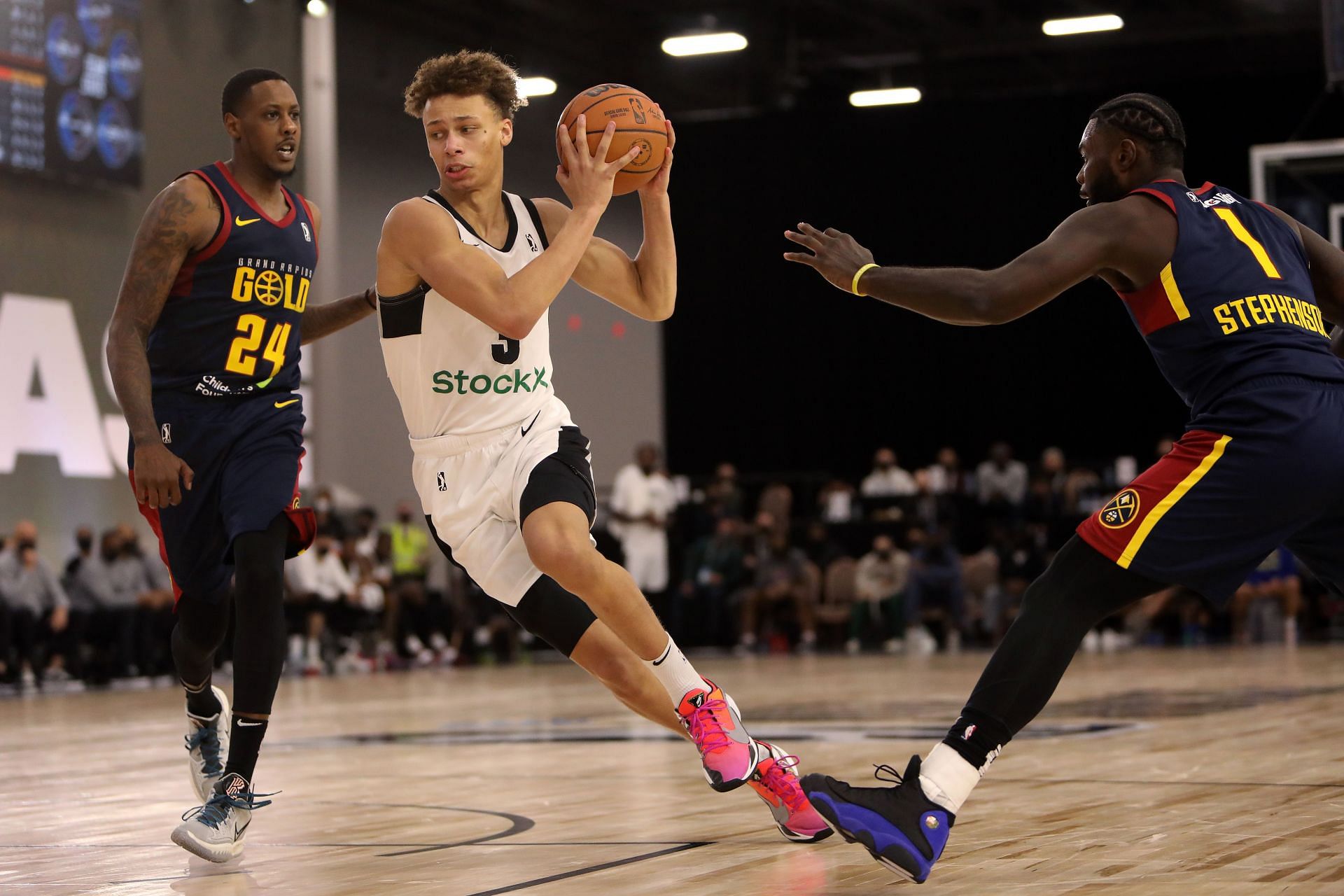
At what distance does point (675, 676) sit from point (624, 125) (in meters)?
1.25

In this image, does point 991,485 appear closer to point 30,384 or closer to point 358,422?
point 358,422

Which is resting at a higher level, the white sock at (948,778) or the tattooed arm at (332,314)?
the tattooed arm at (332,314)

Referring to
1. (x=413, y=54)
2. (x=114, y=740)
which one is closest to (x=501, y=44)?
(x=413, y=54)

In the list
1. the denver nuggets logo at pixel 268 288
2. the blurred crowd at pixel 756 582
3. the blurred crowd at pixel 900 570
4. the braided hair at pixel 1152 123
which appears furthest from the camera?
the blurred crowd at pixel 900 570

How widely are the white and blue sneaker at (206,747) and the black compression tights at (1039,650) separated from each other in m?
2.01

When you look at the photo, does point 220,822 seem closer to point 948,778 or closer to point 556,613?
point 556,613

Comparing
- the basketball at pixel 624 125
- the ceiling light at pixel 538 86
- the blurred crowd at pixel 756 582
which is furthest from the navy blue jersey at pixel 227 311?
the ceiling light at pixel 538 86

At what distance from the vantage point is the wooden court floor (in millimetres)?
3154

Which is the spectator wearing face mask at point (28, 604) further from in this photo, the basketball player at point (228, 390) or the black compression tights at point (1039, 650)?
the black compression tights at point (1039, 650)

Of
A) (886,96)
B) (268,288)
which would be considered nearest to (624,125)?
(268,288)

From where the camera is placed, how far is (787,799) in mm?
3523

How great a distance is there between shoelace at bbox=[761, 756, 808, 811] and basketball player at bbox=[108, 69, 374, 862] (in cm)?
116

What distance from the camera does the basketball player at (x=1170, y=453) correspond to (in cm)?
307

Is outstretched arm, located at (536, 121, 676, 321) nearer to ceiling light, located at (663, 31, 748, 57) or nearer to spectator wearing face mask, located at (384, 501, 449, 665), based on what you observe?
spectator wearing face mask, located at (384, 501, 449, 665)
